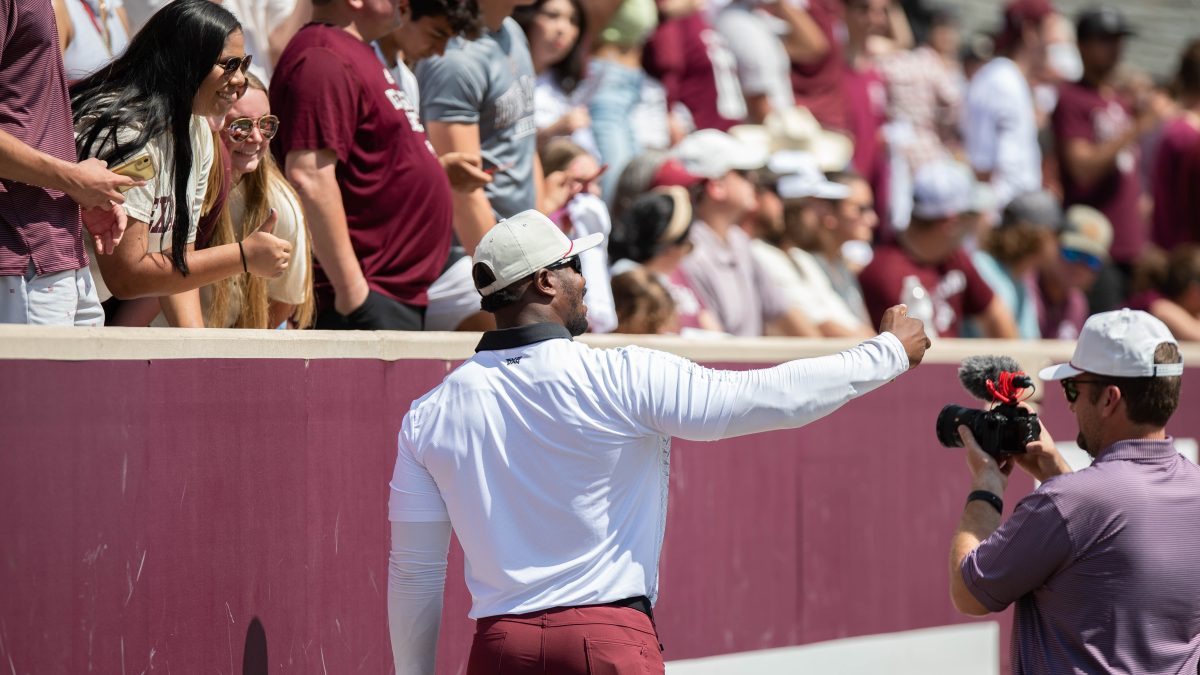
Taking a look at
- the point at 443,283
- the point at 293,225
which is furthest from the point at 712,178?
the point at 293,225

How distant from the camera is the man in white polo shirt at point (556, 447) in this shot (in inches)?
147

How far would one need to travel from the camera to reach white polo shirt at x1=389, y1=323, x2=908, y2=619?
3.73 metres

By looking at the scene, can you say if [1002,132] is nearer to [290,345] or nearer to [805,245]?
[805,245]

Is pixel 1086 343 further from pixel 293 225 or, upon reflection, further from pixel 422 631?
pixel 293 225

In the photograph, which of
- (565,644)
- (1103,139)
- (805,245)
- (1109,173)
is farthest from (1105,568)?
(1103,139)

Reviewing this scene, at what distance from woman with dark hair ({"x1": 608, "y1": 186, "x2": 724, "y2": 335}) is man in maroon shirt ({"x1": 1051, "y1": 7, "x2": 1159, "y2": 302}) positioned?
4.96m

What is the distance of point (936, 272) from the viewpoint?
29.2ft

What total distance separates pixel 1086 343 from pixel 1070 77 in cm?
931

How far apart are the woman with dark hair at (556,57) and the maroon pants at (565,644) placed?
4303 mm

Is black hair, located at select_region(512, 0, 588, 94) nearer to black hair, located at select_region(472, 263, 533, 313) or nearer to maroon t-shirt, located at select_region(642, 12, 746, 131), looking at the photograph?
maroon t-shirt, located at select_region(642, 12, 746, 131)

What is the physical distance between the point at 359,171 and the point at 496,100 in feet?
3.16

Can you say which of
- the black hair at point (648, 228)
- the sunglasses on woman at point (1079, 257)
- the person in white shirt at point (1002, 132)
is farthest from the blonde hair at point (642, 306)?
the person in white shirt at point (1002, 132)

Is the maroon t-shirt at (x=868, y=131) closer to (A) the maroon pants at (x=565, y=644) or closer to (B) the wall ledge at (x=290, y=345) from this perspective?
(B) the wall ledge at (x=290, y=345)

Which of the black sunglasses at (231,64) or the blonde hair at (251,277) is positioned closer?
the black sunglasses at (231,64)
